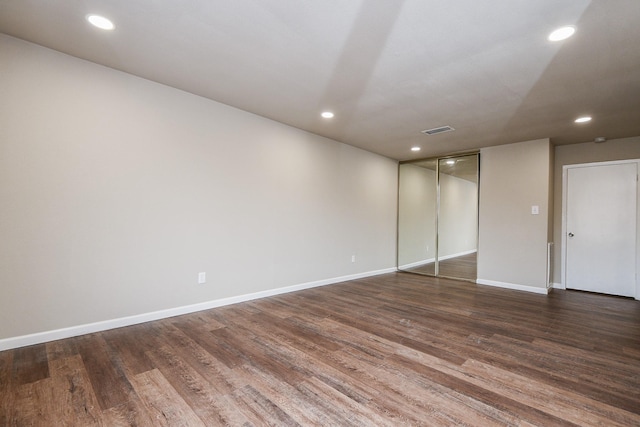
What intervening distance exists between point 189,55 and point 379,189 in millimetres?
4395

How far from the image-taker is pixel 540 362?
231 centimetres

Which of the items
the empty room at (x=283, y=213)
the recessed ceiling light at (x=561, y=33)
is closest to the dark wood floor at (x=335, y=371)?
the empty room at (x=283, y=213)

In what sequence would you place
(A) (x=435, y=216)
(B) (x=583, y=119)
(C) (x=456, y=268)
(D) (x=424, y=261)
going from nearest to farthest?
(B) (x=583, y=119)
(A) (x=435, y=216)
(C) (x=456, y=268)
(D) (x=424, y=261)

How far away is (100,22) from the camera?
7.05 feet

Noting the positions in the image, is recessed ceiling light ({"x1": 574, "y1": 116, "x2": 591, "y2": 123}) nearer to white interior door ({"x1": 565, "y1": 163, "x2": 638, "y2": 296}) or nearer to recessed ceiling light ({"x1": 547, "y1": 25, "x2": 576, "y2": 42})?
white interior door ({"x1": 565, "y1": 163, "x2": 638, "y2": 296})

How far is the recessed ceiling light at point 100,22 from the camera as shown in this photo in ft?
6.87

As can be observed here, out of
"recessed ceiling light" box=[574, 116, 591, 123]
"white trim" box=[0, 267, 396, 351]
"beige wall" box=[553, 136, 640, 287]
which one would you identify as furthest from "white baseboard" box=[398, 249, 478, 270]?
"recessed ceiling light" box=[574, 116, 591, 123]

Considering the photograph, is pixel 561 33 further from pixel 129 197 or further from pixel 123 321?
pixel 123 321

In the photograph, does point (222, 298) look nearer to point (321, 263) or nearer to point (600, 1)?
point (321, 263)

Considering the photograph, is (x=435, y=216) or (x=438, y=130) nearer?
(x=438, y=130)

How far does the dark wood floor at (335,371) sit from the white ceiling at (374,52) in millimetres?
2524

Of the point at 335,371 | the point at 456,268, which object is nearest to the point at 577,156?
the point at 456,268

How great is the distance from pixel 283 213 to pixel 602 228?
17.3 feet

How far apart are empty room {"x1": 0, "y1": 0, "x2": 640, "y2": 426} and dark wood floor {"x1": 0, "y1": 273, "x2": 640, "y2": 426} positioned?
2cm
